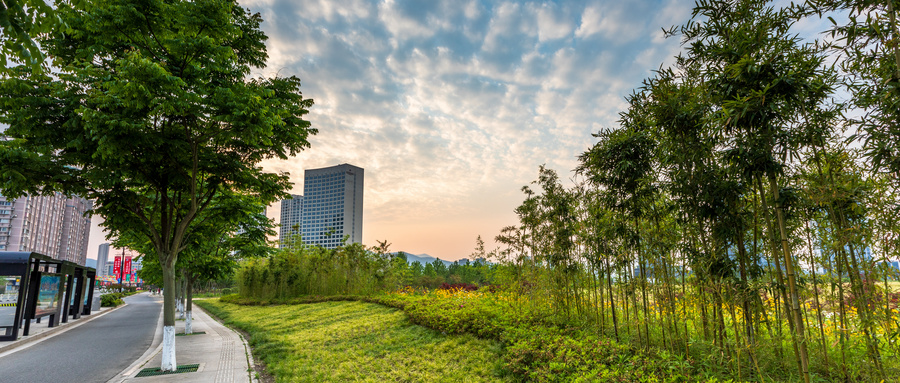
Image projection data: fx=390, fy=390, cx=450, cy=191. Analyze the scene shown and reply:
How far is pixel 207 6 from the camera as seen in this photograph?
5.46 m

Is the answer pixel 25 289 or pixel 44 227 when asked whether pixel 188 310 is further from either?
pixel 44 227

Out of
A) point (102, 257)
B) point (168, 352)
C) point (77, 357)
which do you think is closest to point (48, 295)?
point (77, 357)

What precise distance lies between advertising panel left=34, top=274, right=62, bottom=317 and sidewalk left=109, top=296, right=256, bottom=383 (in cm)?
365

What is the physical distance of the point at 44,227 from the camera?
60906 mm

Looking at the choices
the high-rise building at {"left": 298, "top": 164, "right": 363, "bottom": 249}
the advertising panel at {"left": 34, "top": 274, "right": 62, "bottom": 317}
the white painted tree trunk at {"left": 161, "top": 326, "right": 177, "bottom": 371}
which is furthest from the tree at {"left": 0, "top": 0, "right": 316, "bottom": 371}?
the high-rise building at {"left": 298, "top": 164, "right": 363, "bottom": 249}

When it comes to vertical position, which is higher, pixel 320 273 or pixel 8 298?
pixel 320 273

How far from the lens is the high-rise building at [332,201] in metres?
74.5

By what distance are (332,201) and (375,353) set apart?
78803 mm

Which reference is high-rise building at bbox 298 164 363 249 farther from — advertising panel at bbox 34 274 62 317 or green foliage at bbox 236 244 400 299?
advertising panel at bbox 34 274 62 317

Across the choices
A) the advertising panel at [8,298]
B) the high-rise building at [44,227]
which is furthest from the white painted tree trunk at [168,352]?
the high-rise building at [44,227]

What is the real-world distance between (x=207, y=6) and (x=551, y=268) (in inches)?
292

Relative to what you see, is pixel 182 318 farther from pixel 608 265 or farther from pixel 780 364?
pixel 780 364

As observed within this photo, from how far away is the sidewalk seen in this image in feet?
19.6

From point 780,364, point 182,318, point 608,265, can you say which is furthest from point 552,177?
point 182,318
